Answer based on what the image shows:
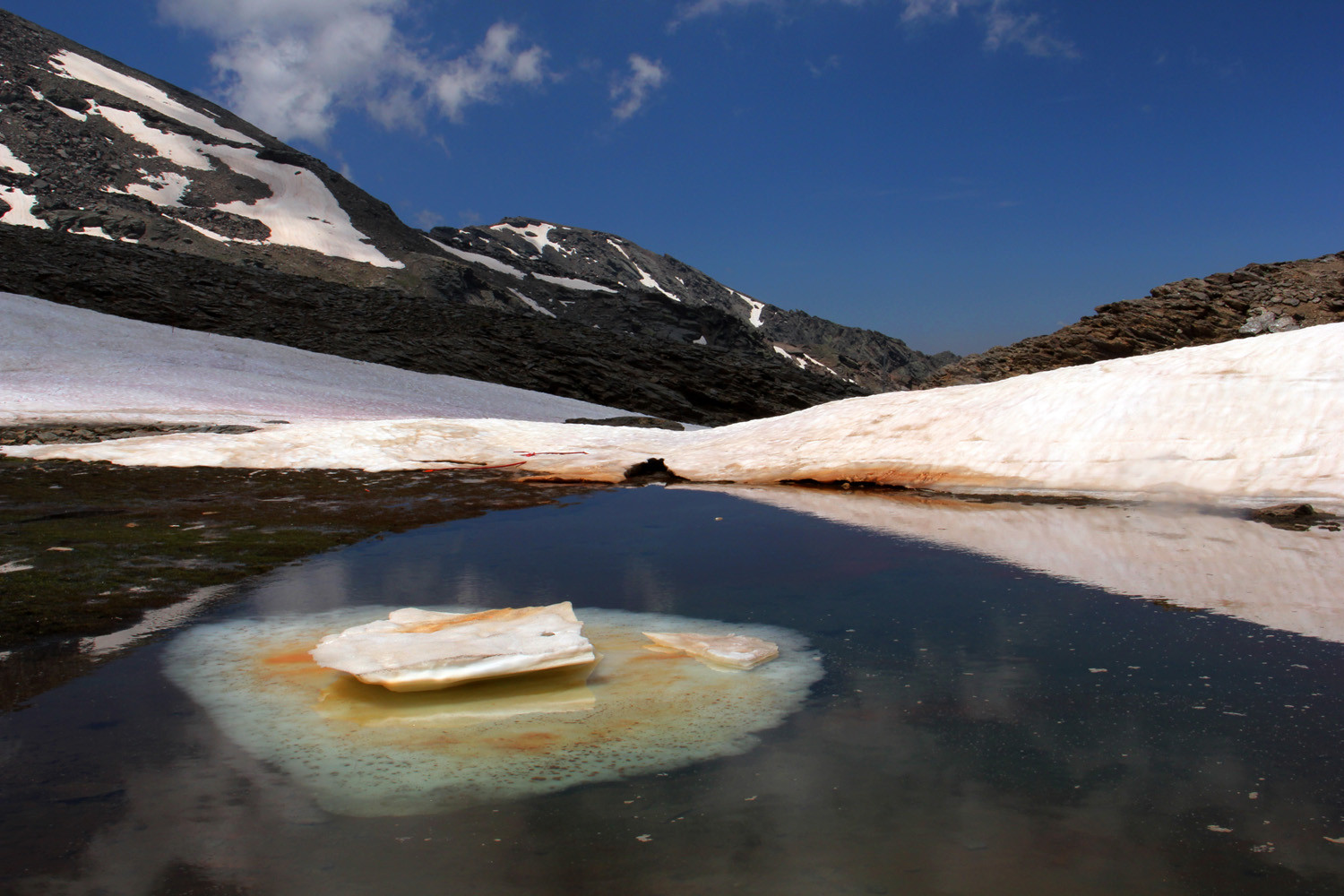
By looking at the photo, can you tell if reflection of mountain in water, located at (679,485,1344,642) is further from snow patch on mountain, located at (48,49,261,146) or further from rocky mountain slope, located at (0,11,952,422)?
snow patch on mountain, located at (48,49,261,146)

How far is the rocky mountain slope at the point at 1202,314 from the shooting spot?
2581cm

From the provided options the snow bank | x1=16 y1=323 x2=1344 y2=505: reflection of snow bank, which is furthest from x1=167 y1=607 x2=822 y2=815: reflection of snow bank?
the snow bank

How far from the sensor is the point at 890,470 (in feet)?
37.8

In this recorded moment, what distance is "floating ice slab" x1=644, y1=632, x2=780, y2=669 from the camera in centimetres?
439

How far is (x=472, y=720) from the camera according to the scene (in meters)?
3.64

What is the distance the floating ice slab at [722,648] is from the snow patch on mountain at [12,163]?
311 feet

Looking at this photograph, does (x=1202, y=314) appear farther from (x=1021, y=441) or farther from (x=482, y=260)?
(x=482, y=260)

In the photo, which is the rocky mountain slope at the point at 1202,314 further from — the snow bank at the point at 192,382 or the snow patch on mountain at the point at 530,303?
the snow patch on mountain at the point at 530,303

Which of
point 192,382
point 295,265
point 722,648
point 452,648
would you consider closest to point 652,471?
point 722,648

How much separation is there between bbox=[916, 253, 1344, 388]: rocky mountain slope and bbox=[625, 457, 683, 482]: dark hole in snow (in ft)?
50.2

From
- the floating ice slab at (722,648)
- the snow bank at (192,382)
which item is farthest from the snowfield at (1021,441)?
the floating ice slab at (722,648)

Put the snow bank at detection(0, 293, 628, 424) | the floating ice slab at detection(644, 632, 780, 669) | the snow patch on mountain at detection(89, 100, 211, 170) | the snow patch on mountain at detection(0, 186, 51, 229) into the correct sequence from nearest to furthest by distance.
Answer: the floating ice slab at detection(644, 632, 780, 669) < the snow bank at detection(0, 293, 628, 424) < the snow patch on mountain at detection(0, 186, 51, 229) < the snow patch on mountain at detection(89, 100, 211, 170)

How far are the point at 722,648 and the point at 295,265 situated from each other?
254 ft

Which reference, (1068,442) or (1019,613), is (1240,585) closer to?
(1019,613)
